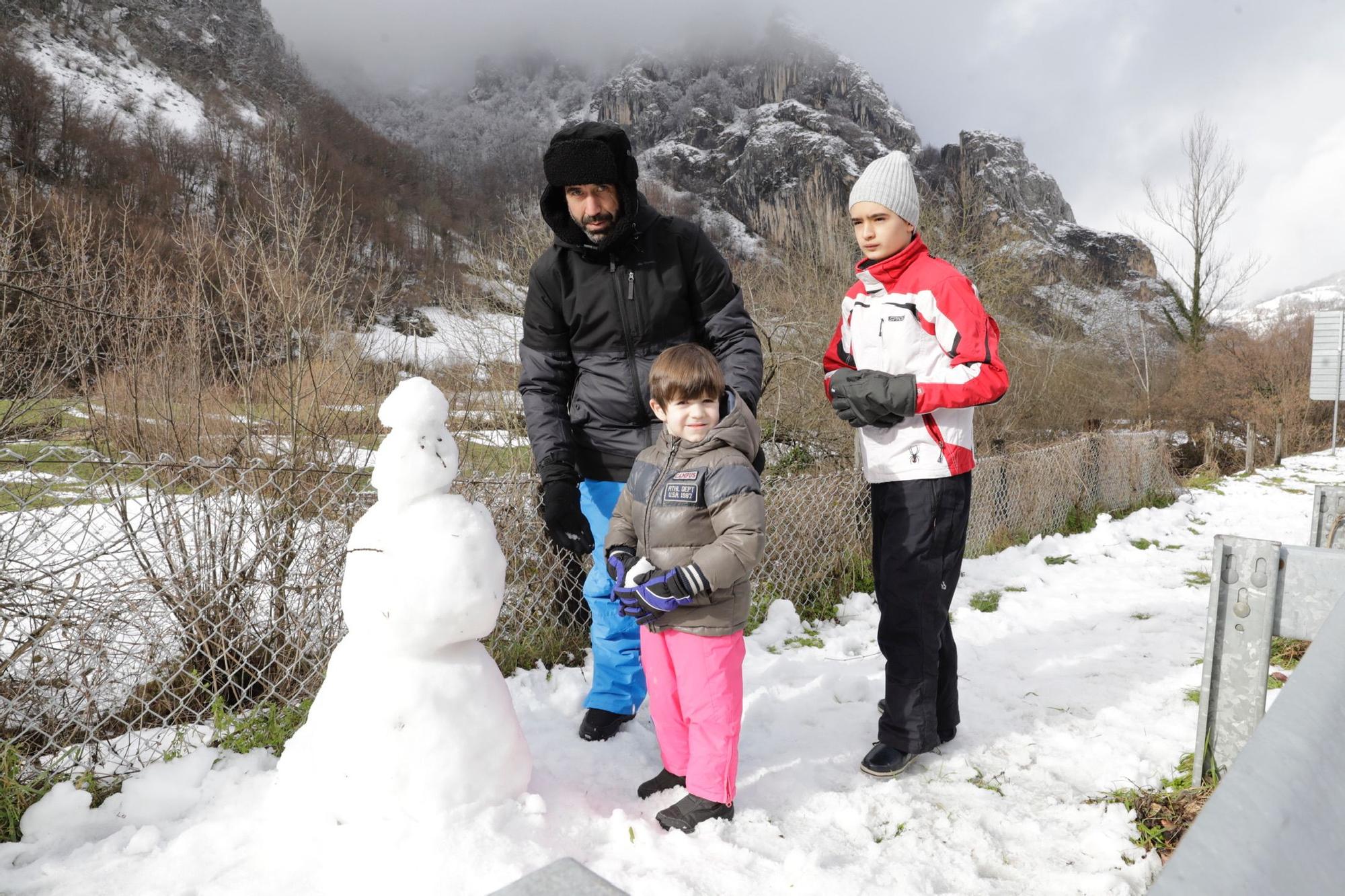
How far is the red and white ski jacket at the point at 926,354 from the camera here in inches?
92.6

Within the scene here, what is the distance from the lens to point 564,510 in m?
2.52

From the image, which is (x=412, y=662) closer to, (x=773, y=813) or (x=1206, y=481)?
(x=773, y=813)

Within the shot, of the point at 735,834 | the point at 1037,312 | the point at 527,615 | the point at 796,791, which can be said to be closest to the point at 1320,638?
the point at 735,834

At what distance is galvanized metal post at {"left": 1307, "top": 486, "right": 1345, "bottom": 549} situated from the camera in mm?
3037

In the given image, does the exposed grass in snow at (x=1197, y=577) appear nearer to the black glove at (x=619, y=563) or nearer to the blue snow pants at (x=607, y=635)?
the blue snow pants at (x=607, y=635)

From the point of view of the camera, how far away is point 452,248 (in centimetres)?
2594

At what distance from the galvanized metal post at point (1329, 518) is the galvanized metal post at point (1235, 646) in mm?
1372

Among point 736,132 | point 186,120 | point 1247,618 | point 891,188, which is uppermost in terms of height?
point 736,132

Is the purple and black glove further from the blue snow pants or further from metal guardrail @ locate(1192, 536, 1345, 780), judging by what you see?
metal guardrail @ locate(1192, 536, 1345, 780)

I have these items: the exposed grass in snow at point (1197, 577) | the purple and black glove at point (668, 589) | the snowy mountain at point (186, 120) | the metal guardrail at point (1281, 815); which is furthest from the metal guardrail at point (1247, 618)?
the snowy mountain at point (186, 120)

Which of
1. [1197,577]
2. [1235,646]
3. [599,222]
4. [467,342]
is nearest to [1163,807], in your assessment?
[1235,646]

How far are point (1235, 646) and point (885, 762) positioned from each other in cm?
108

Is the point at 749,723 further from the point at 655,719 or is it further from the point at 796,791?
the point at 655,719

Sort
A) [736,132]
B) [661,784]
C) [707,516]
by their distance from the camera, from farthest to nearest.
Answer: [736,132] → [661,784] → [707,516]
